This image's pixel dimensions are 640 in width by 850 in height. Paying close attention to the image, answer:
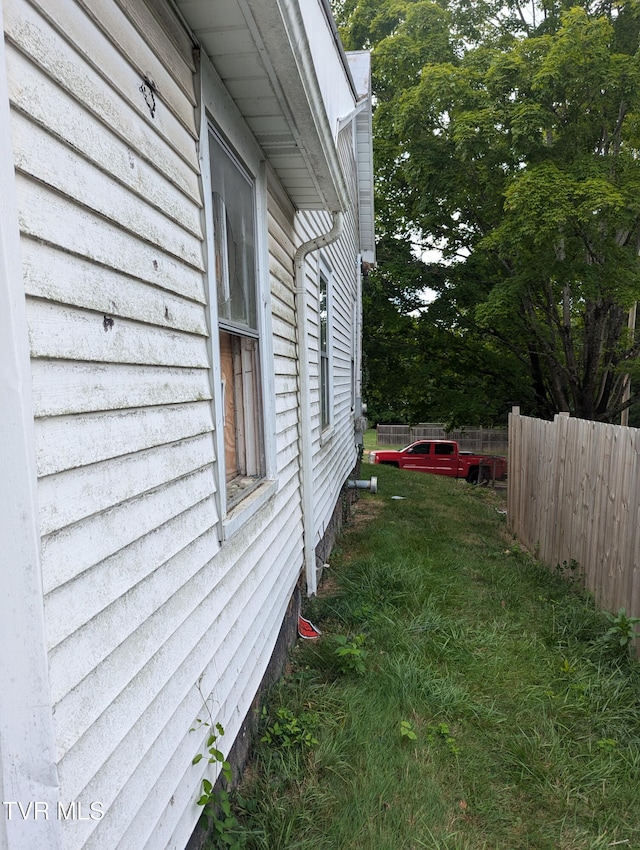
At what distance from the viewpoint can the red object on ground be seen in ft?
12.9

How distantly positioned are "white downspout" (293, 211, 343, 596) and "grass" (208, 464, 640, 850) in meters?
0.60

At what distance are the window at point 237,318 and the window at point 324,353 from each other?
2.81m

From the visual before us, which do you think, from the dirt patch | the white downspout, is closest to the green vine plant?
the white downspout

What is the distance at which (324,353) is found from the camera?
238 inches

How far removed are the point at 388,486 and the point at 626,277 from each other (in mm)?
5735

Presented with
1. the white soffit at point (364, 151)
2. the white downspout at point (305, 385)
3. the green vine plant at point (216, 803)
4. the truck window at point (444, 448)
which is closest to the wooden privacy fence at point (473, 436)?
the truck window at point (444, 448)

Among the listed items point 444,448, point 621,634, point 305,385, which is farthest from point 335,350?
point 444,448

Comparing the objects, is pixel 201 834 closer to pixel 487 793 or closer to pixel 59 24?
pixel 487 793

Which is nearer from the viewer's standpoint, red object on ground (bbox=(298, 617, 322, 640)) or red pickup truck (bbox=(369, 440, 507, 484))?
red object on ground (bbox=(298, 617, 322, 640))

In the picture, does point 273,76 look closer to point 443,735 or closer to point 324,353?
point 443,735

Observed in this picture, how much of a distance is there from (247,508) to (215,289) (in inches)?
38.1

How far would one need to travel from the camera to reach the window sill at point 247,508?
7.32 ft

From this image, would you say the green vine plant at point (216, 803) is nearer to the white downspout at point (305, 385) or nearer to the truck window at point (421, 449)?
the white downspout at point (305, 385)

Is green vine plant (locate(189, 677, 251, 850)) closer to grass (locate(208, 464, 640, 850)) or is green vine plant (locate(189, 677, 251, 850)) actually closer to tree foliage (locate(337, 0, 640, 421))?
grass (locate(208, 464, 640, 850))
